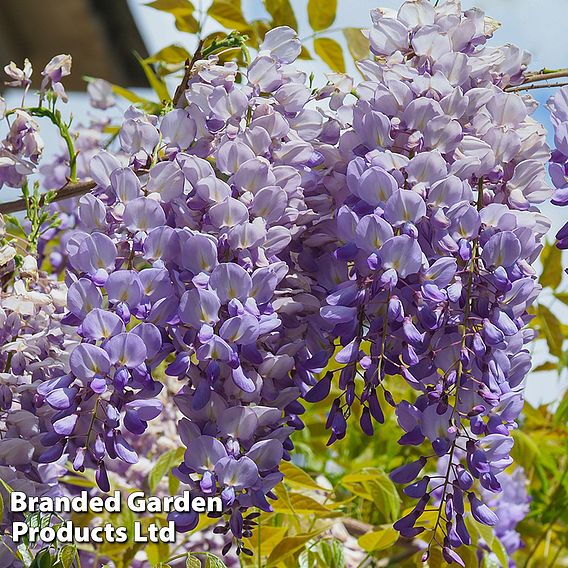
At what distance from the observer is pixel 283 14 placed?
0.91 meters

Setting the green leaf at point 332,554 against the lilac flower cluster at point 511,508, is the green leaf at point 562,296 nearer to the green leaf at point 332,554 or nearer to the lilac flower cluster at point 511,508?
the lilac flower cluster at point 511,508

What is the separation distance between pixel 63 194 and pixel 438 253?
292 millimetres

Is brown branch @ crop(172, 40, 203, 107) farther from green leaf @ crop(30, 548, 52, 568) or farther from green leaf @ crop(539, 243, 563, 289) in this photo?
green leaf @ crop(539, 243, 563, 289)

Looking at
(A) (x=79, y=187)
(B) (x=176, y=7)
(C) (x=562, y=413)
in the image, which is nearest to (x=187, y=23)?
(B) (x=176, y=7)

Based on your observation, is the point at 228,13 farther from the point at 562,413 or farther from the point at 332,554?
the point at 562,413

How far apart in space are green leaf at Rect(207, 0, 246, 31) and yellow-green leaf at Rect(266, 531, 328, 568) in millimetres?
485

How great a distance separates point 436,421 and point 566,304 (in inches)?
25.1

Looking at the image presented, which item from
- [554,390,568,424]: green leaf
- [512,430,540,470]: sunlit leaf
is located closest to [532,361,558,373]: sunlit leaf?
[554,390,568,424]: green leaf

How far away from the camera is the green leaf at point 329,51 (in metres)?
0.88

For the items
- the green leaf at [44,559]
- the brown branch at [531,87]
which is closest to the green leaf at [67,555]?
the green leaf at [44,559]

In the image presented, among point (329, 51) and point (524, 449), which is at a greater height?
point (329, 51)

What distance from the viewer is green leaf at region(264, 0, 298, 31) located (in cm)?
91

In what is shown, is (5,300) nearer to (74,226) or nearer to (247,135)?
(247,135)

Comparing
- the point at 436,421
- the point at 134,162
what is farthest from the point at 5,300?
the point at 436,421
